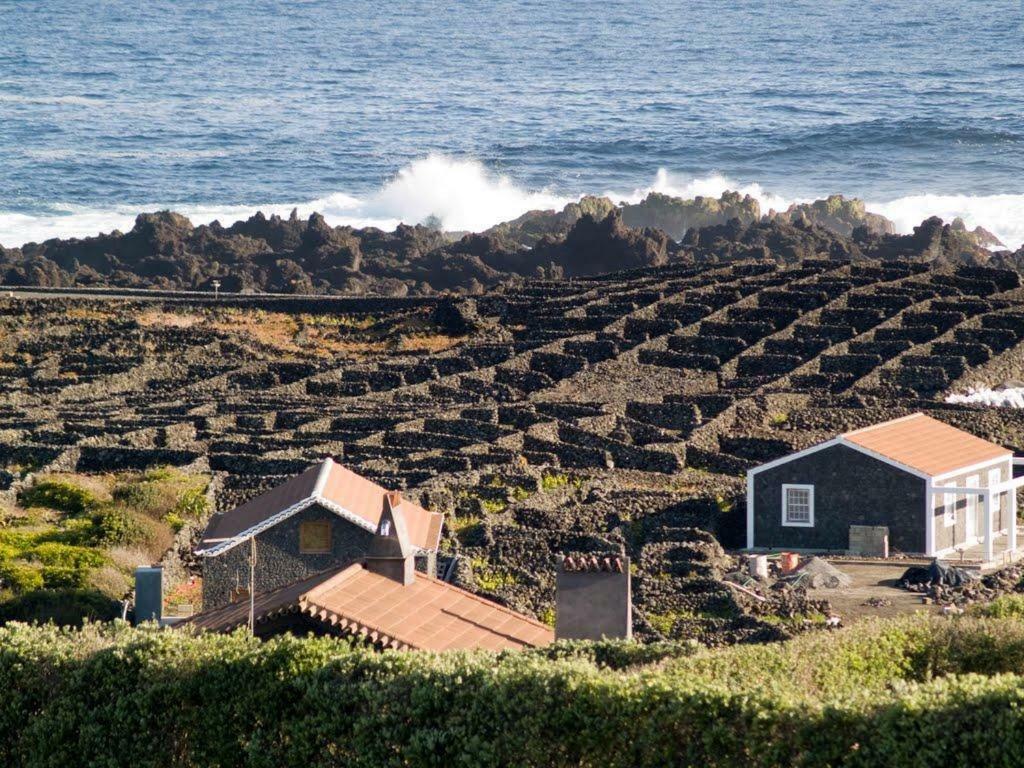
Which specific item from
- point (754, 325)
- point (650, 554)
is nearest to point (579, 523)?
point (650, 554)

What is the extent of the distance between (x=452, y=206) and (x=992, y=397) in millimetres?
97421

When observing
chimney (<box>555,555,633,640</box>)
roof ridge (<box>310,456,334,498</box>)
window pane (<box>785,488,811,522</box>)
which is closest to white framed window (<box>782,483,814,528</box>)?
window pane (<box>785,488,811,522</box>)

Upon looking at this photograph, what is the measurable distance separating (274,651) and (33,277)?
264 feet

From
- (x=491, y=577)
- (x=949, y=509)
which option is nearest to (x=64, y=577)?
(x=491, y=577)

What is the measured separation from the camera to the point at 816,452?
47875 millimetres

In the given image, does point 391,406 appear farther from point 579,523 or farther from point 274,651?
point 274,651

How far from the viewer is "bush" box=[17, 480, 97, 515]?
50.6 m

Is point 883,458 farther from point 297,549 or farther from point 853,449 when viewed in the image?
point 297,549

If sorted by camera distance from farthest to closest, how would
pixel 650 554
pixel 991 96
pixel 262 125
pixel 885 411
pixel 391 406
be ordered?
pixel 262 125
pixel 991 96
pixel 391 406
pixel 885 411
pixel 650 554

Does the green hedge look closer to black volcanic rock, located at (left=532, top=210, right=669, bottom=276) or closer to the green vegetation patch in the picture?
the green vegetation patch

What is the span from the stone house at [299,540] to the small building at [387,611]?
4771mm

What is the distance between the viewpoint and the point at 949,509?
47219 millimetres

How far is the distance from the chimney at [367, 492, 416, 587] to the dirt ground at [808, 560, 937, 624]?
38.7ft

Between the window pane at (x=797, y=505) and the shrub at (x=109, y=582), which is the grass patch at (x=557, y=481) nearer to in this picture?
the window pane at (x=797, y=505)
